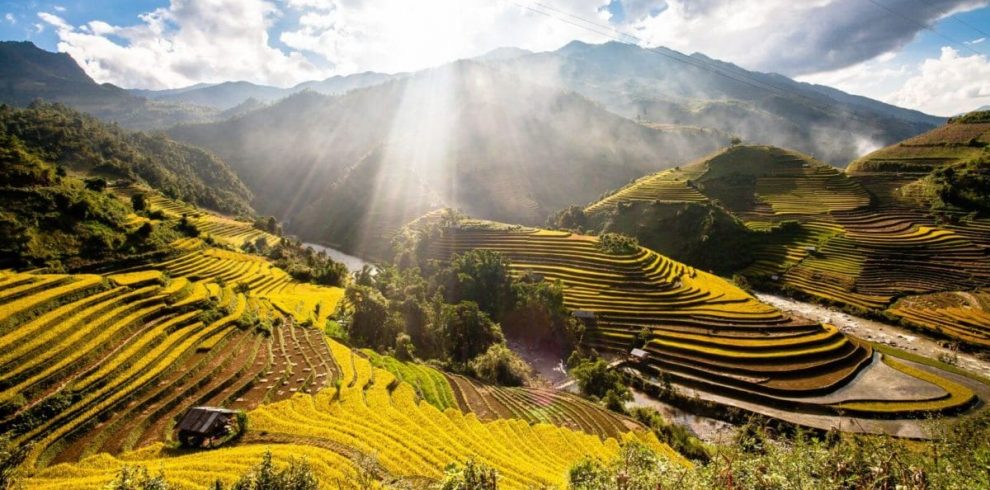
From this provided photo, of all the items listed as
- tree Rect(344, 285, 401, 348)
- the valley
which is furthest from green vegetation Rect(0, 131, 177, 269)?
tree Rect(344, 285, 401, 348)

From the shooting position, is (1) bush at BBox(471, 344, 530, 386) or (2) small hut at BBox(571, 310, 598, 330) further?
(2) small hut at BBox(571, 310, 598, 330)

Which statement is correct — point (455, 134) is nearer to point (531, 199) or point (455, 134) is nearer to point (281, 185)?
point (531, 199)

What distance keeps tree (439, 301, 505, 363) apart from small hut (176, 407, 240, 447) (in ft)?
84.3

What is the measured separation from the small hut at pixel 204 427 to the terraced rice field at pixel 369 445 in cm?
69

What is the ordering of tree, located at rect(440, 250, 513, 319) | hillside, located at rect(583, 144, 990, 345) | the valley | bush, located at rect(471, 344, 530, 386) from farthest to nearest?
hillside, located at rect(583, 144, 990, 345) → tree, located at rect(440, 250, 513, 319) → bush, located at rect(471, 344, 530, 386) → the valley

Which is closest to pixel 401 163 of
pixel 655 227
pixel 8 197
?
pixel 655 227

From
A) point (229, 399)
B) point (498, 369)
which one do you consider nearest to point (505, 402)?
point (498, 369)

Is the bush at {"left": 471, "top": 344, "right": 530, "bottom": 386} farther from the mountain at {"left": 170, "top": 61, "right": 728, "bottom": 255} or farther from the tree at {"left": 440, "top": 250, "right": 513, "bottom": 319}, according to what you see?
the mountain at {"left": 170, "top": 61, "right": 728, "bottom": 255}

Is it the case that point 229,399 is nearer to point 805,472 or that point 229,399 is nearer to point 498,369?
point 498,369

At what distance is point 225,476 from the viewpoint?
1469 cm

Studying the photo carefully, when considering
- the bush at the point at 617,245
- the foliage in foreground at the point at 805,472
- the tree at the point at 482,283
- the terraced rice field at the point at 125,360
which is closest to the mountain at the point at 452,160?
the tree at the point at 482,283

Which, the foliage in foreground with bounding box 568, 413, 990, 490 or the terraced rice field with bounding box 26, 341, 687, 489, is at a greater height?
the foliage in foreground with bounding box 568, 413, 990, 490

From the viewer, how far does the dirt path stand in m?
42.9

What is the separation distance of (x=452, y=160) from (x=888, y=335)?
5211 inches
